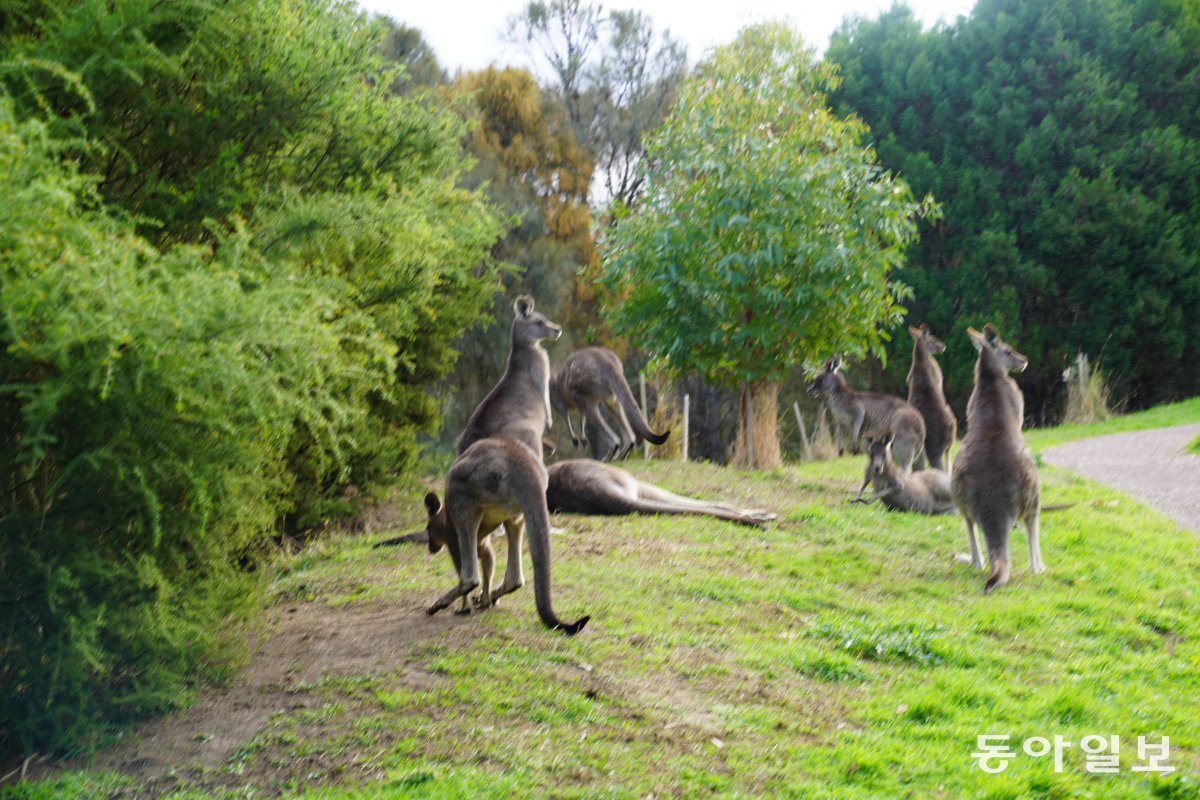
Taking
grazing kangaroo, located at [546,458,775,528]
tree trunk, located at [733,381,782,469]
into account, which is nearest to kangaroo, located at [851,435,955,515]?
grazing kangaroo, located at [546,458,775,528]

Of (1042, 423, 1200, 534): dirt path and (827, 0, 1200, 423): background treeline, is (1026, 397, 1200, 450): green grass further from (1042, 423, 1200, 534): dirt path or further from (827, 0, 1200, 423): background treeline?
(827, 0, 1200, 423): background treeline

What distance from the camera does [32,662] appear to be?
526 cm

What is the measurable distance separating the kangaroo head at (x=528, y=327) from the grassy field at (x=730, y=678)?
1795mm

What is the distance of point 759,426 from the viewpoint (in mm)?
15445

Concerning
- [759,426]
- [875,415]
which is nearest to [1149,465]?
[875,415]

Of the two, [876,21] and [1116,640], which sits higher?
[876,21]

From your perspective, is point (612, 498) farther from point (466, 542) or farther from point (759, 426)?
point (759, 426)

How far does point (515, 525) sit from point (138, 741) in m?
2.39

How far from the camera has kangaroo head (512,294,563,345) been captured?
10.7 m

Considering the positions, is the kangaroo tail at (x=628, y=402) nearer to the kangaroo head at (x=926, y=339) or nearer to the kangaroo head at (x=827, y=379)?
the kangaroo head at (x=827, y=379)

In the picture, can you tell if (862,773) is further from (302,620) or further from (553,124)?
(553,124)

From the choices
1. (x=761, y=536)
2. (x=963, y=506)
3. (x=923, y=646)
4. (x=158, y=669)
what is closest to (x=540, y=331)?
(x=761, y=536)

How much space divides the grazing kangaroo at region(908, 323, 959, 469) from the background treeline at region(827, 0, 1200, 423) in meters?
10.2

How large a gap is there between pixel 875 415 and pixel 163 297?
9943 mm
